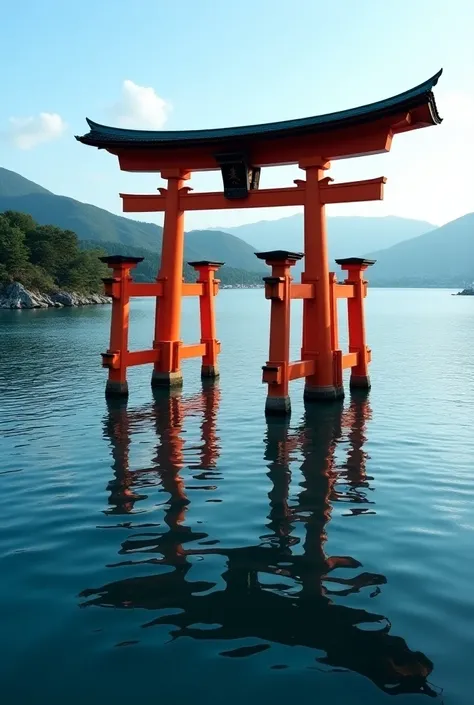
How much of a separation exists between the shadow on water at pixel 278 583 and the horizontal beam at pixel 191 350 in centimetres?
734

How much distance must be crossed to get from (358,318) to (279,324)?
170 inches

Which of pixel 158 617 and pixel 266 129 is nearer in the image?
pixel 158 617

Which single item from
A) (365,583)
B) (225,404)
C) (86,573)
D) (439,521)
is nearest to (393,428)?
(225,404)

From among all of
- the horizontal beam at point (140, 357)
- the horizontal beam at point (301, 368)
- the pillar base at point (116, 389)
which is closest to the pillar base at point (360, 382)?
the horizontal beam at point (301, 368)

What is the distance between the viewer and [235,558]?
6.20 m

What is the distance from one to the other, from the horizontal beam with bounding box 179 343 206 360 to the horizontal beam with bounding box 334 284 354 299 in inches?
176

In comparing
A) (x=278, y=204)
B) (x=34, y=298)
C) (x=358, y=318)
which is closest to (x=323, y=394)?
(x=358, y=318)

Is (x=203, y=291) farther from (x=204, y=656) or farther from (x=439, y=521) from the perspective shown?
(x=204, y=656)

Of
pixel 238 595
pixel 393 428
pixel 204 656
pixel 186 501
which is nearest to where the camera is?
pixel 204 656

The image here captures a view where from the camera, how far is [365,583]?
5660 mm

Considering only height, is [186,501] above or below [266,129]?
below

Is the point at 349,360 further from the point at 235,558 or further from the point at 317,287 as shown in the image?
the point at 235,558

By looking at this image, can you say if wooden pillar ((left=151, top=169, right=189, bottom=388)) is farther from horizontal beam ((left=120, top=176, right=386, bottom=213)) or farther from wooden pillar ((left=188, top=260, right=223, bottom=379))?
wooden pillar ((left=188, top=260, right=223, bottom=379))

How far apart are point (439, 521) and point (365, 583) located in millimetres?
2049
